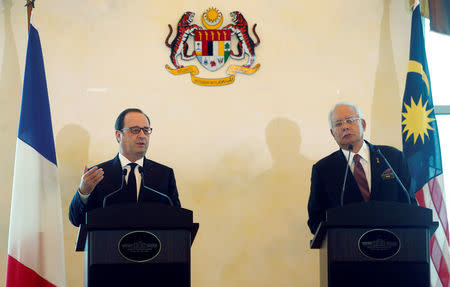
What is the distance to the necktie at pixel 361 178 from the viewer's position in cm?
420

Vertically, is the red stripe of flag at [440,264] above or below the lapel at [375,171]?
below

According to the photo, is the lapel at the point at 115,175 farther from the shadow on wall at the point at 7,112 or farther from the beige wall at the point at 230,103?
the shadow on wall at the point at 7,112

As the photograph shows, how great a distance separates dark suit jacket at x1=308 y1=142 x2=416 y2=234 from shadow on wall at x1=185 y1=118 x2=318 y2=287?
1073mm

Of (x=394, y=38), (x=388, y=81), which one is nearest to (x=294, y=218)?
(x=388, y=81)

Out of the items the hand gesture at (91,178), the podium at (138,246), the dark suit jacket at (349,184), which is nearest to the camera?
the podium at (138,246)

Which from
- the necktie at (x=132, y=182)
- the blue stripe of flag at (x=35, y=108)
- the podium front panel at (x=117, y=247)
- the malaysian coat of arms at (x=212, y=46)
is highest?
the malaysian coat of arms at (x=212, y=46)

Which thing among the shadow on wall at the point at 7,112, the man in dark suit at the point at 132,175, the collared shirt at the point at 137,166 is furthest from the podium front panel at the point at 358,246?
the shadow on wall at the point at 7,112

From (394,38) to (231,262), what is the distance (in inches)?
90.7

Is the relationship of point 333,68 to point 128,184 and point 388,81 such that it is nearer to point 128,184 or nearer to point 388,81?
point 388,81

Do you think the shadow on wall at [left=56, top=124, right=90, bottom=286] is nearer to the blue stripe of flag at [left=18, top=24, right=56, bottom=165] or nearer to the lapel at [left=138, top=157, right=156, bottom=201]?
the blue stripe of flag at [left=18, top=24, right=56, bottom=165]

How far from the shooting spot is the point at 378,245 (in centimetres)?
336

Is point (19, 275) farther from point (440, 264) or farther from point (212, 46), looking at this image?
point (440, 264)

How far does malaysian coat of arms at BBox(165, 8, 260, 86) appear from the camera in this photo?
17.9 ft

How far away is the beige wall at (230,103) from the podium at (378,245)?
192cm
